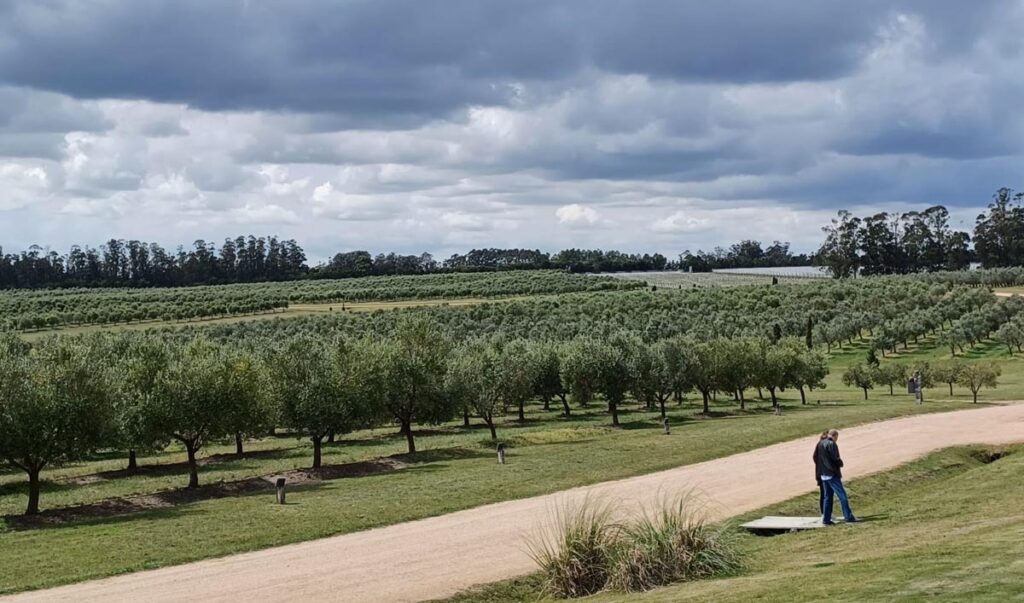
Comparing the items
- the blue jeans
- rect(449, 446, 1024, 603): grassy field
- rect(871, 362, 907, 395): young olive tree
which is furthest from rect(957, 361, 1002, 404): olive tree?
the blue jeans

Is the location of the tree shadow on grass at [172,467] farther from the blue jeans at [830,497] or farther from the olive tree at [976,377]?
the olive tree at [976,377]

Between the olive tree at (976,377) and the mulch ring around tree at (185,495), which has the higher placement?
the olive tree at (976,377)

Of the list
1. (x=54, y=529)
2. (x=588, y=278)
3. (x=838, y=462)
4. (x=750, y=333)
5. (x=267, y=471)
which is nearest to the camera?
(x=838, y=462)

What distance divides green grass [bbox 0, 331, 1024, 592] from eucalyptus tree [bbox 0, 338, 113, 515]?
6.82ft

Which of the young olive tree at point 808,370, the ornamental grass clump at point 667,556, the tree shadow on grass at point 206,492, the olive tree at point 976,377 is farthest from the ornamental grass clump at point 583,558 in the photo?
the young olive tree at point 808,370

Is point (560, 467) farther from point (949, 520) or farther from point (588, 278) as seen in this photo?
point (588, 278)

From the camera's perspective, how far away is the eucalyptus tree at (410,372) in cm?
5372

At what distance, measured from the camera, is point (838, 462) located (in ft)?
77.8

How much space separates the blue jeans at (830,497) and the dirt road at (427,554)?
3250 mm

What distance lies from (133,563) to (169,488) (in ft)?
56.2

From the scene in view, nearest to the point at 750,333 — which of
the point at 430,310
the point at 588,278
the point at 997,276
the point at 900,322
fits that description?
the point at 900,322

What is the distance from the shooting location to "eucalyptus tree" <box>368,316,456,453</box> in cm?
5372

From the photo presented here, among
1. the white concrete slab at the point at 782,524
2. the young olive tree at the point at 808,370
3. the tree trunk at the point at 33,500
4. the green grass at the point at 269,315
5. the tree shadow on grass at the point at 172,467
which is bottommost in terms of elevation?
the tree shadow on grass at the point at 172,467

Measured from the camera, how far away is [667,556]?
18.8 m
